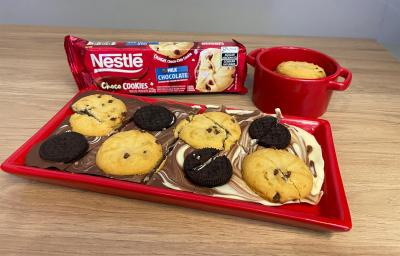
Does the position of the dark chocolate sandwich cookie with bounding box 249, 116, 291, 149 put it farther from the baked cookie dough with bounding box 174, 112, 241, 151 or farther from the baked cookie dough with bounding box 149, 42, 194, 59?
the baked cookie dough with bounding box 149, 42, 194, 59

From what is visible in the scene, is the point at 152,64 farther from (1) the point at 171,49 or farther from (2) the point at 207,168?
(2) the point at 207,168

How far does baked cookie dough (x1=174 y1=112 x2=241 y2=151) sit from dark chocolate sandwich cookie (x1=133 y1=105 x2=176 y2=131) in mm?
26

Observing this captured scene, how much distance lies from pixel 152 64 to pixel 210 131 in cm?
26

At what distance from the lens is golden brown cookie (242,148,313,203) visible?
53 centimetres

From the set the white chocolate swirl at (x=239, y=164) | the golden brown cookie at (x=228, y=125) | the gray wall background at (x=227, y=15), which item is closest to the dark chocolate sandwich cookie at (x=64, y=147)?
the white chocolate swirl at (x=239, y=164)

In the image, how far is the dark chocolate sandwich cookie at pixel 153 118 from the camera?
66 centimetres

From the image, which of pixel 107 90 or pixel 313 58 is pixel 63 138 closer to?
pixel 107 90

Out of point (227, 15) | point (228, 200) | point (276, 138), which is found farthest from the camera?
point (227, 15)

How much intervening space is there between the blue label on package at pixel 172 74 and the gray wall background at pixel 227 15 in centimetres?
69

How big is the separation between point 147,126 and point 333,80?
423 mm

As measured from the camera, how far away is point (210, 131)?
0.64 m

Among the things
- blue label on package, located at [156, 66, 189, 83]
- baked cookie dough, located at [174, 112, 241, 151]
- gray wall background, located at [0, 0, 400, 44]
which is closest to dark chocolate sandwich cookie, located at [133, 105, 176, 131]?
baked cookie dough, located at [174, 112, 241, 151]

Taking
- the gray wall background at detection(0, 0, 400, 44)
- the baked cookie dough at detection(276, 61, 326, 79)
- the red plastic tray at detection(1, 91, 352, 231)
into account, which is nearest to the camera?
the red plastic tray at detection(1, 91, 352, 231)

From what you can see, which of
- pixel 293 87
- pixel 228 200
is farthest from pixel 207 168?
pixel 293 87
